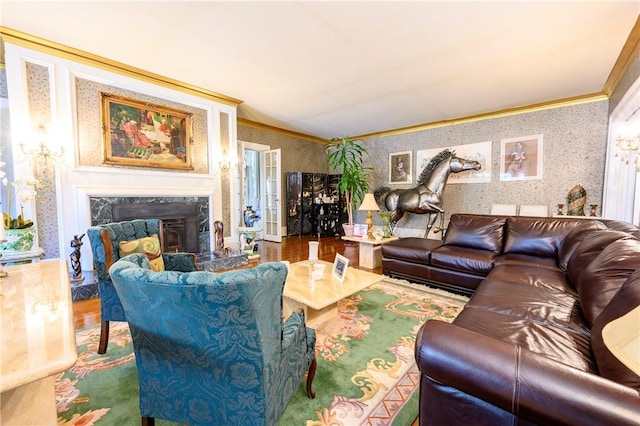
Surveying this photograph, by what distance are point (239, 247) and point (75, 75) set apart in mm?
3079

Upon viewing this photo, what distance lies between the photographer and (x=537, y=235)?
9.33ft

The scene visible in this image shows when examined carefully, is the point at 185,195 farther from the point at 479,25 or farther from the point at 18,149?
the point at 479,25

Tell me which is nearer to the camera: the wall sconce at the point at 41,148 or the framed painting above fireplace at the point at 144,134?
the wall sconce at the point at 41,148

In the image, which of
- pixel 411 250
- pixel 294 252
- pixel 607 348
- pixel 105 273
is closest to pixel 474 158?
pixel 411 250

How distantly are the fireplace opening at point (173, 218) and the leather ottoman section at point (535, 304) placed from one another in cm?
383

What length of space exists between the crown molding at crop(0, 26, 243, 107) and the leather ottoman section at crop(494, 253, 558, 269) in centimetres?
446

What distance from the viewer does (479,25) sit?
248 centimetres

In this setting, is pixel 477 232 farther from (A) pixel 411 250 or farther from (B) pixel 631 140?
(B) pixel 631 140

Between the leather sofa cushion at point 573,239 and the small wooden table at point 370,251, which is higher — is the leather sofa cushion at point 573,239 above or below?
above

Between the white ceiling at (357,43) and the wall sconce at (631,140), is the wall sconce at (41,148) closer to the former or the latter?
the white ceiling at (357,43)

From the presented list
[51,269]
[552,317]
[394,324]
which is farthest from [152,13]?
[552,317]

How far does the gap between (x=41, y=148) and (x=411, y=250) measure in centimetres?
434

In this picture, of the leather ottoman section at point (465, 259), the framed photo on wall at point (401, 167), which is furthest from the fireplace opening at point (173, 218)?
the framed photo on wall at point (401, 167)

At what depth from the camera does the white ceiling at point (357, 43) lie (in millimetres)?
2305
